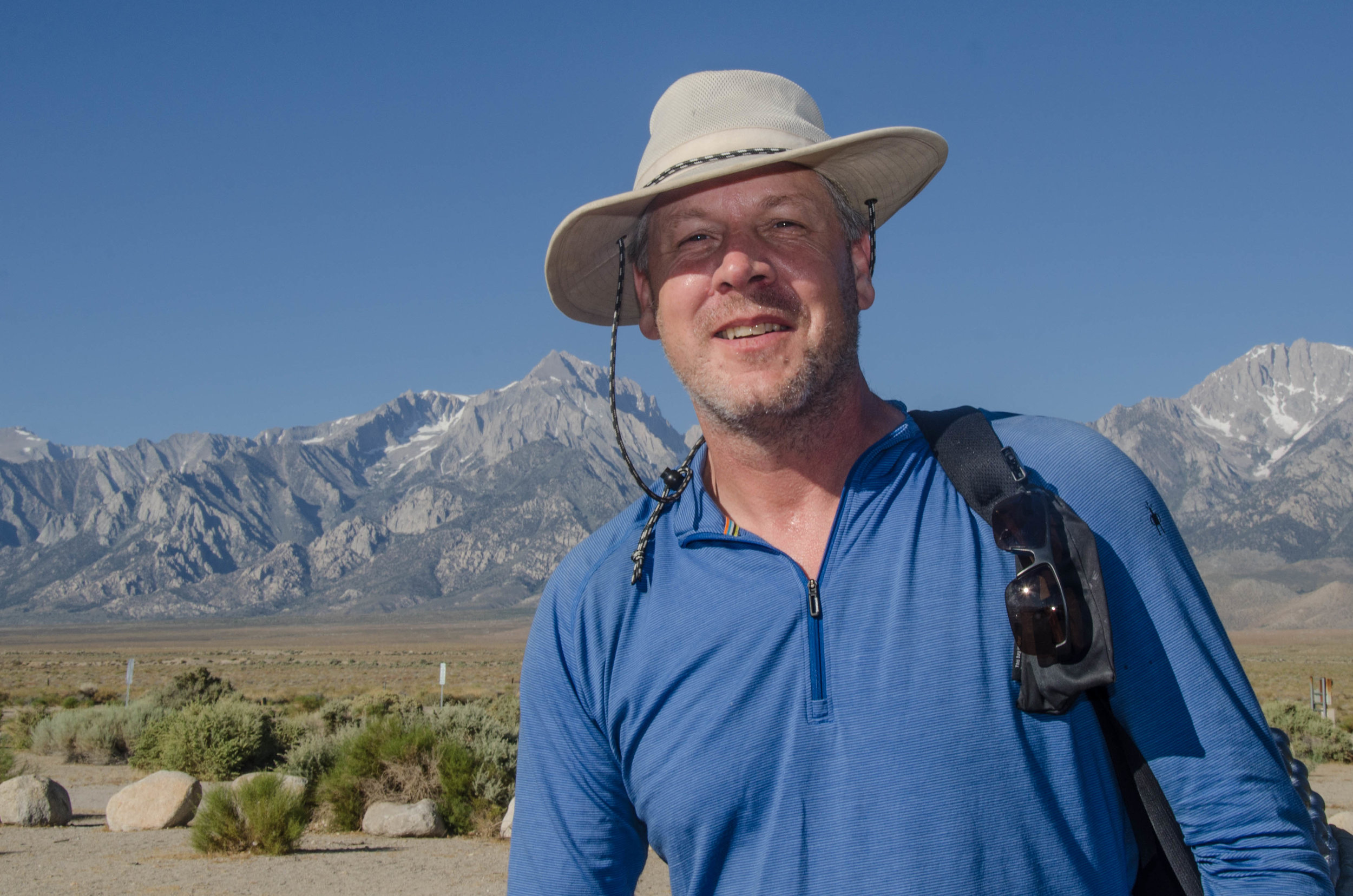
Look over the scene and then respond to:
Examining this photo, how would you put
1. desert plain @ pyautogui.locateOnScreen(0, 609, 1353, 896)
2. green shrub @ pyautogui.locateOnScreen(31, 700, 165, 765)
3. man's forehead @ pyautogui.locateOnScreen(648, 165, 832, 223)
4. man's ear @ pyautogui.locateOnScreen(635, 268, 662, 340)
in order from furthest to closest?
1. green shrub @ pyautogui.locateOnScreen(31, 700, 165, 765)
2. desert plain @ pyautogui.locateOnScreen(0, 609, 1353, 896)
3. man's ear @ pyautogui.locateOnScreen(635, 268, 662, 340)
4. man's forehead @ pyautogui.locateOnScreen(648, 165, 832, 223)

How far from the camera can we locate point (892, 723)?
1.71 metres

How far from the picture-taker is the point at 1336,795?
14.2 metres

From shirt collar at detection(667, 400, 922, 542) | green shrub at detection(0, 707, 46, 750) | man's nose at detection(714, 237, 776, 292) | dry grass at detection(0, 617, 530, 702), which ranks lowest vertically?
dry grass at detection(0, 617, 530, 702)

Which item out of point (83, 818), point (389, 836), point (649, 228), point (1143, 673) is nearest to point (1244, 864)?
point (1143, 673)

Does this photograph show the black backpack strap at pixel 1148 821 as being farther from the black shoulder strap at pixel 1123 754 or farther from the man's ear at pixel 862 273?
the man's ear at pixel 862 273

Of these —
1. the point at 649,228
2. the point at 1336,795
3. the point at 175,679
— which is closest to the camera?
the point at 649,228

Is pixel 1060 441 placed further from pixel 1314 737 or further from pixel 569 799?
pixel 1314 737

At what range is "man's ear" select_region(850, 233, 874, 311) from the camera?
2.33 metres

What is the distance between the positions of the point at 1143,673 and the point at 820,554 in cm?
60

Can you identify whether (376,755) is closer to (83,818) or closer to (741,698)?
(83,818)

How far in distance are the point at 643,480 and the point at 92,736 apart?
2132cm

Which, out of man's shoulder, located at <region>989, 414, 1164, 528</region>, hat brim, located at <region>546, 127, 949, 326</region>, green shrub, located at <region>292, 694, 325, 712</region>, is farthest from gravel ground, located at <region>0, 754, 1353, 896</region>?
green shrub, located at <region>292, 694, 325, 712</region>

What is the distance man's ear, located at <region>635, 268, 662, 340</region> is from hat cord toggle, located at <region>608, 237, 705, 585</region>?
5cm

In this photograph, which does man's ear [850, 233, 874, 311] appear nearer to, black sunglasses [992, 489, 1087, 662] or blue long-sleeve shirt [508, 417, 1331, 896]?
blue long-sleeve shirt [508, 417, 1331, 896]
